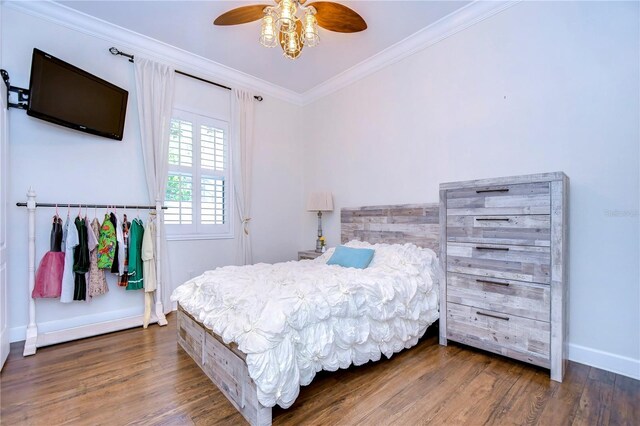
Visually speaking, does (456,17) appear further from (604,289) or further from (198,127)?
(198,127)

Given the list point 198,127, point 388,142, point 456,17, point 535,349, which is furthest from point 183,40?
point 535,349

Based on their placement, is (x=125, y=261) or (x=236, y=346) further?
(x=125, y=261)

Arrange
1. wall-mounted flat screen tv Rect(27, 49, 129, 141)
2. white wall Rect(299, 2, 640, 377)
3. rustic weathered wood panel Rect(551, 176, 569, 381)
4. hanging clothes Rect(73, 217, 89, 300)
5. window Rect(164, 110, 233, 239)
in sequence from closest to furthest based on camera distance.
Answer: rustic weathered wood panel Rect(551, 176, 569, 381) < white wall Rect(299, 2, 640, 377) < wall-mounted flat screen tv Rect(27, 49, 129, 141) < hanging clothes Rect(73, 217, 89, 300) < window Rect(164, 110, 233, 239)

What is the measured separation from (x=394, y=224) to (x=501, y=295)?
1377 mm

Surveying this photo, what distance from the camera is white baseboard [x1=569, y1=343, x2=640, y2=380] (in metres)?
2.07

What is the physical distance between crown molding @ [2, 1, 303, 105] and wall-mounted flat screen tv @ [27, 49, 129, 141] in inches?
23.5

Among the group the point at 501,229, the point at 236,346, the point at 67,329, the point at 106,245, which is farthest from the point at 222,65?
the point at 501,229

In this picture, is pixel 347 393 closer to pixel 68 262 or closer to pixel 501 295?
pixel 501 295

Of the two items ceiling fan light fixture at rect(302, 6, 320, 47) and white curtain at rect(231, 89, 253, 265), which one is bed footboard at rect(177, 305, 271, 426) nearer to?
white curtain at rect(231, 89, 253, 265)

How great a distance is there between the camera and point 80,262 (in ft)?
8.96

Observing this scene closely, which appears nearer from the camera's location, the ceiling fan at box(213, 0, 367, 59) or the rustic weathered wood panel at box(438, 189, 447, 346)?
the ceiling fan at box(213, 0, 367, 59)

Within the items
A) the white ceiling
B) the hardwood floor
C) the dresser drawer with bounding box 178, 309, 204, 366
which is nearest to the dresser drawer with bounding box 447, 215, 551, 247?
the hardwood floor

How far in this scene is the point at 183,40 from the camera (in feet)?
11.1

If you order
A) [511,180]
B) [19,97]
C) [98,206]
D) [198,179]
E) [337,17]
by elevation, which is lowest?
[98,206]
